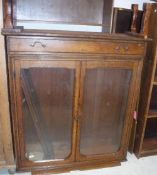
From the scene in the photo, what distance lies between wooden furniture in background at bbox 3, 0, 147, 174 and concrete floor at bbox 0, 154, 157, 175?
0.06 meters

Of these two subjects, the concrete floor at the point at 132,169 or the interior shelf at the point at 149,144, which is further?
the interior shelf at the point at 149,144

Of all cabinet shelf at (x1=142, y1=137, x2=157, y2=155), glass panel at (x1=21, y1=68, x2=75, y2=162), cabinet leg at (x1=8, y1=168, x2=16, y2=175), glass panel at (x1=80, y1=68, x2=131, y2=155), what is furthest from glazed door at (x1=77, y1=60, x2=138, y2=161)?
cabinet leg at (x1=8, y1=168, x2=16, y2=175)

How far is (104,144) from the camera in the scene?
1839 millimetres

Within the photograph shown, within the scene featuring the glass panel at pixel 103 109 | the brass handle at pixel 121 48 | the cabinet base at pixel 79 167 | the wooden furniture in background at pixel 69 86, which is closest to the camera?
the wooden furniture in background at pixel 69 86

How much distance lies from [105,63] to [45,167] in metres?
1.04

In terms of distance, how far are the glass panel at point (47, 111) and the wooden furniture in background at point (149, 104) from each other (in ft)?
2.41

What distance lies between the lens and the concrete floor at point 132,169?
1762 mm

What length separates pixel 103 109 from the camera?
1733mm

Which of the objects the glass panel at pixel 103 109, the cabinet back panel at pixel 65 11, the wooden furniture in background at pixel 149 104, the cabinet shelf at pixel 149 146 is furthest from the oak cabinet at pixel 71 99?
the cabinet back panel at pixel 65 11

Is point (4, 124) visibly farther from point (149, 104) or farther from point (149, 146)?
point (149, 146)

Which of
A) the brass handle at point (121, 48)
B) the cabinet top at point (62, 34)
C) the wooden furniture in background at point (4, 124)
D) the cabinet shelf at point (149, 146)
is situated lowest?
the cabinet shelf at point (149, 146)

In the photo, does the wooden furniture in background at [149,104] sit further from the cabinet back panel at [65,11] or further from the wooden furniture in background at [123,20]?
the cabinet back panel at [65,11]

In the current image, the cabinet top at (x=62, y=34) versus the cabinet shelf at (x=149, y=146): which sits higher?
the cabinet top at (x=62, y=34)

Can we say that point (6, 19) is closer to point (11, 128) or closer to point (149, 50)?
point (11, 128)
